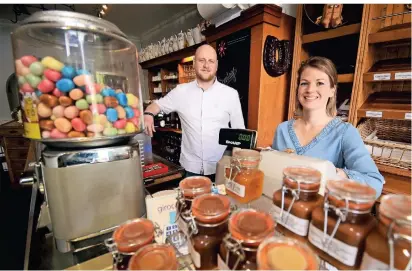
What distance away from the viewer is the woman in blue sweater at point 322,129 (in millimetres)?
1027

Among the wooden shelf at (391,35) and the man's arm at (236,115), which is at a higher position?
the wooden shelf at (391,35)

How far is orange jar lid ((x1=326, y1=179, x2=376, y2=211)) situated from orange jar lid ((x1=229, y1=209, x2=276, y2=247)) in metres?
0.13

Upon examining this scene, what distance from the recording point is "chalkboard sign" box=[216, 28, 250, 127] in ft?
6.96

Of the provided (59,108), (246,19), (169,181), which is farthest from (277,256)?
(246,19)

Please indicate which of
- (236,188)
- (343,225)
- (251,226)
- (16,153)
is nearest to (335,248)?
(343,225)

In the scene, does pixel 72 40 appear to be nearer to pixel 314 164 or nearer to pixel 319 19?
pixel 314 164

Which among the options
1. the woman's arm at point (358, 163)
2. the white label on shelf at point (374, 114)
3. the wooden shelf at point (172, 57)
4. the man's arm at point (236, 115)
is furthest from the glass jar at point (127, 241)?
the wooden shelf at point (172, 57)

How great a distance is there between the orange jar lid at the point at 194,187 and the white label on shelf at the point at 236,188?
76 mm

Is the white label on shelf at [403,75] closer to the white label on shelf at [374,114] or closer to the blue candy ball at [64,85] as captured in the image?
the white label on shelf at [374,114]

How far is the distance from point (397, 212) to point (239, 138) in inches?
19.7

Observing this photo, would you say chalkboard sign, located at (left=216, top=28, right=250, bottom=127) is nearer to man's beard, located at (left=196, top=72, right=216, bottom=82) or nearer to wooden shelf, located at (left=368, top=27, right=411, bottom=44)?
man's beard, located at (left=196, top=72, right=216, bottom=82)

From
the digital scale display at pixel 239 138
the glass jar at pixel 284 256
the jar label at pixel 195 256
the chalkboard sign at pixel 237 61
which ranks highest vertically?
the chalkboard sign at pixel 237 61

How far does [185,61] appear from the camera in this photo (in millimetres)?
3438

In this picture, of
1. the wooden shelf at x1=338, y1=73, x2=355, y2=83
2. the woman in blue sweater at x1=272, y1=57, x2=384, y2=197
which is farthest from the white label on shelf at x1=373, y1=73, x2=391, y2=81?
the woman in blue sweater at x1=272, y1=57, x2=384, y2=197
